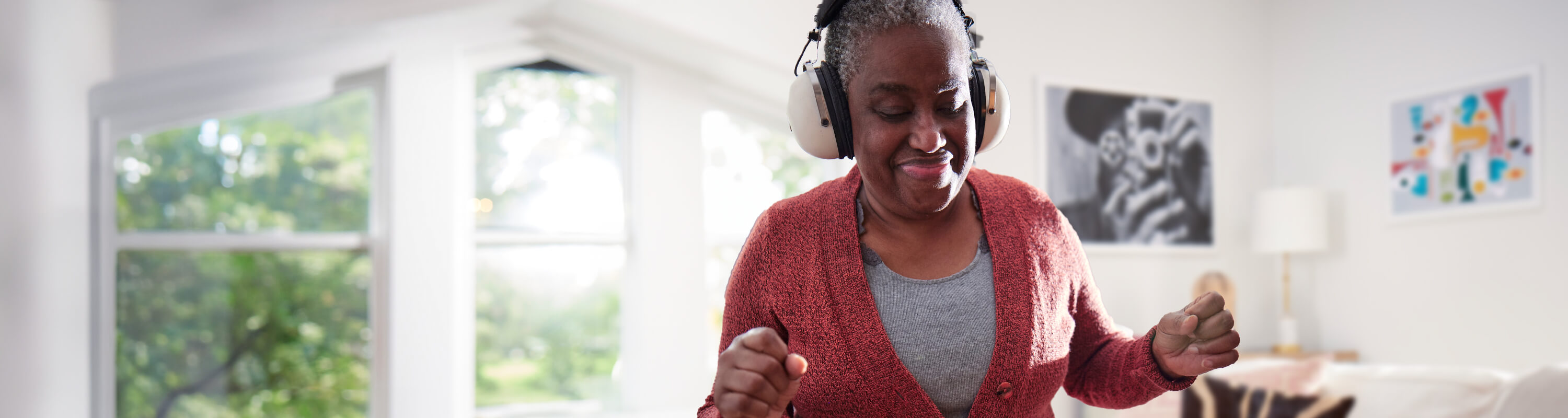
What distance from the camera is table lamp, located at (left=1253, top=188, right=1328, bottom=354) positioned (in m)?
3.71

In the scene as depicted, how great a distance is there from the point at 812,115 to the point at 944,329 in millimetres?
244

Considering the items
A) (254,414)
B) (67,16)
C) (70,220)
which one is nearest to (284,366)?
(254,414)

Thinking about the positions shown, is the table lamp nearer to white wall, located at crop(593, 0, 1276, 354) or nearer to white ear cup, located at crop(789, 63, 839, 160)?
white wall, located at crop(593, 0, 1276, 354)

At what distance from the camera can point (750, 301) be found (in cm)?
97

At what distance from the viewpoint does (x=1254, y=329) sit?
13.4ft

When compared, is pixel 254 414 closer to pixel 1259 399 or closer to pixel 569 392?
pixel 569 392

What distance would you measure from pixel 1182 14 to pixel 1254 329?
135cm

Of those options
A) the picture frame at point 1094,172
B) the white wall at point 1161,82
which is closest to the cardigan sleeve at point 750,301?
the white wall at point 1161,82

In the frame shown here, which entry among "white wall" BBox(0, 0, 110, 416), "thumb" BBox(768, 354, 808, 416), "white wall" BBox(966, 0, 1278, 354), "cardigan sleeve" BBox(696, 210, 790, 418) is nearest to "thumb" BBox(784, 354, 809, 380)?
"thumb" BBox(768, 354, 808, 416)

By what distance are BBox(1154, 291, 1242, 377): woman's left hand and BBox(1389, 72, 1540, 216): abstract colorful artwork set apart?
314 cm

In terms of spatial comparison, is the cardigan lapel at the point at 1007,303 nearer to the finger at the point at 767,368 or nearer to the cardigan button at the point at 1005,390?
the cardigan button at the point at 1005,390

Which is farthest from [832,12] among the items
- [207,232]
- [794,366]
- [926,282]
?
[207,232]

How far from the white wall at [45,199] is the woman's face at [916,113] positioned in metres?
1.75

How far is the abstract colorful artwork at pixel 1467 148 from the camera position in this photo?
10.6ft
